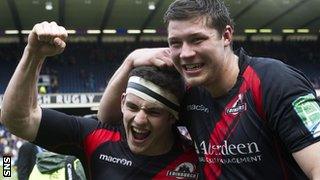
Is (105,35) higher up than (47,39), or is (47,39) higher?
(47,39)

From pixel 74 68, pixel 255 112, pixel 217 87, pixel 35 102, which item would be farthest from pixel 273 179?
pixel 74 68

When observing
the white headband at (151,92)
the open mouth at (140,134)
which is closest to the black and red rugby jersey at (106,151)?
the open mouth at (140,134)

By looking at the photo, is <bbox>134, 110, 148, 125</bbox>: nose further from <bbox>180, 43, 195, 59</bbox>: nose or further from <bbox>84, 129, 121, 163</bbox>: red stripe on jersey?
<bbox>180, 43, 195, 59</bbox>: nose

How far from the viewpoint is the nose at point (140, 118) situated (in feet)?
7.51

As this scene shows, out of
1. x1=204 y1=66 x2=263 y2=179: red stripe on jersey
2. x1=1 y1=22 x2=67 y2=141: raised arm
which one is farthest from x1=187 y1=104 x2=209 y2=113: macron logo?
x1=1 y1=22 x2=67 y2=141: raised arm

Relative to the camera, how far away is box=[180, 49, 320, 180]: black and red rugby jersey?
187 centimetres

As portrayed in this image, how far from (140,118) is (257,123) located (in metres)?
0.53

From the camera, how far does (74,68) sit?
1093 inches

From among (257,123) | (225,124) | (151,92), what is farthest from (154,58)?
(257,123)

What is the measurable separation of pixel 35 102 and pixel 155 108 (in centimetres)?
53

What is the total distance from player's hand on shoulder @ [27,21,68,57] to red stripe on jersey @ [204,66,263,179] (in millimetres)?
720

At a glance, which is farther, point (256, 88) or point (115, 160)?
point (115, 160)

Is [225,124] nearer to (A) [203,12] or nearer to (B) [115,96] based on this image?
(A) [203,12]

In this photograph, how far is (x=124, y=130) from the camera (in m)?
2.51
